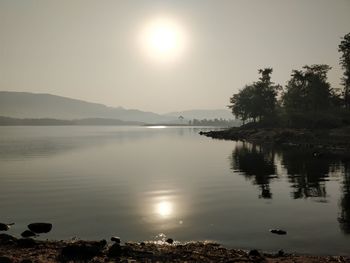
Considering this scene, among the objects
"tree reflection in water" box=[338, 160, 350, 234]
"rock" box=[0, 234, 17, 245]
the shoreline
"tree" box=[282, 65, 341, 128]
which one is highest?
"tree" box=[282, 65, 341, 128]

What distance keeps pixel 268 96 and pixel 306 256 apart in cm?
13483

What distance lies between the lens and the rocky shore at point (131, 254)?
15.8 meters

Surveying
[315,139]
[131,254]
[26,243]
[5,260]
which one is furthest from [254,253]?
[315,139]

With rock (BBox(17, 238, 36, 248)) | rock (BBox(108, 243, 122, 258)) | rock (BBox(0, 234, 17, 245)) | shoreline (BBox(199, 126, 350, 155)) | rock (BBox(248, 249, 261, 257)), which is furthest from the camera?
shoreline (BBox(199, 126, 350, 155))

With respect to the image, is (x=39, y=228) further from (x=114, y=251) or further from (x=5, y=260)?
(x=114, y=251)

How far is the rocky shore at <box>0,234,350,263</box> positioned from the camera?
15836 mm

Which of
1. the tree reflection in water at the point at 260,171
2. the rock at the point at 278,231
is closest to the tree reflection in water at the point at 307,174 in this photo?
the tree reflection in water at the point at 260,171

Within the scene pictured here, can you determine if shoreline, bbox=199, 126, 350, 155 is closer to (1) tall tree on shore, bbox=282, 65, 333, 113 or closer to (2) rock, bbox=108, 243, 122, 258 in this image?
(1) tall tree on shore, bbox=282, 65, 333, 113

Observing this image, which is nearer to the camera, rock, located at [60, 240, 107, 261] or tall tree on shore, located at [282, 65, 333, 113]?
rock, located at [60, 240, 107, 261]

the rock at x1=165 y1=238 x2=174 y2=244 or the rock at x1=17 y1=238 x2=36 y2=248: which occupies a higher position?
the rock at x1=17 y1=238 x2=36 y2=248

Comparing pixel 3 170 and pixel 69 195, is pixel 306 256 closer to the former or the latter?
pixel 69 195

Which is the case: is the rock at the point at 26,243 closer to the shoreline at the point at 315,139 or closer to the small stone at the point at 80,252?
the small stone at the point at 80,252

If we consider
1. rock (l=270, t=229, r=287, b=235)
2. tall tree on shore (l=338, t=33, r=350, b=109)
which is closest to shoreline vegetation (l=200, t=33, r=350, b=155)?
tall tree on shore (l=338, t=33, r=350, b=109)

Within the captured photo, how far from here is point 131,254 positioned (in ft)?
54.7
